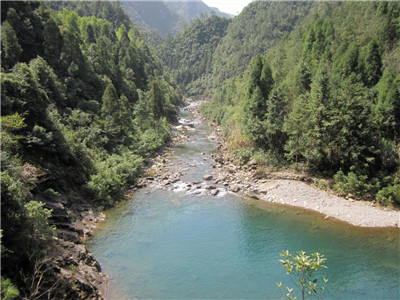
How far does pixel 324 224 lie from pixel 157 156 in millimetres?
30638

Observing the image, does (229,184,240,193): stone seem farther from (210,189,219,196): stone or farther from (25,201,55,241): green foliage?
(25,201,55,241): green foliage

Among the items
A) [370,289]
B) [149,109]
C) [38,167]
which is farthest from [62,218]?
[149,109]

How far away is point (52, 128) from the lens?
2902cm

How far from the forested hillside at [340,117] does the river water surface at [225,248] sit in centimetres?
793

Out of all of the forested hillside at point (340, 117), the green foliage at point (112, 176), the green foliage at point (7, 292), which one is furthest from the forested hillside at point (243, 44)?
the green foliage at point (7, 292)

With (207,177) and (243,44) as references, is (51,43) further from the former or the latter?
(243,44)

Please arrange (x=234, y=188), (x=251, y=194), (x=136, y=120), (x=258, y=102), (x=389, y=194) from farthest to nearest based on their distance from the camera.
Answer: (x=136, y=120)
(x=258, y=102)
(x=234, y=188)
(x=251, y=194)
(x=389, y=194)

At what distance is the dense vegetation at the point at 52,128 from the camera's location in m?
15.6

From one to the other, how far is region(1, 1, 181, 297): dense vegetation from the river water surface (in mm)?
5883

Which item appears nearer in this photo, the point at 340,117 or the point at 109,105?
the point at 340,117

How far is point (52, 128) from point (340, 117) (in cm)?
3050

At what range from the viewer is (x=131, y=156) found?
41906mm

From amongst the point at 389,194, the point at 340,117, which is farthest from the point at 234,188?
the point at 389,194

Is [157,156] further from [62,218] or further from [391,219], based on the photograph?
[391,219]
